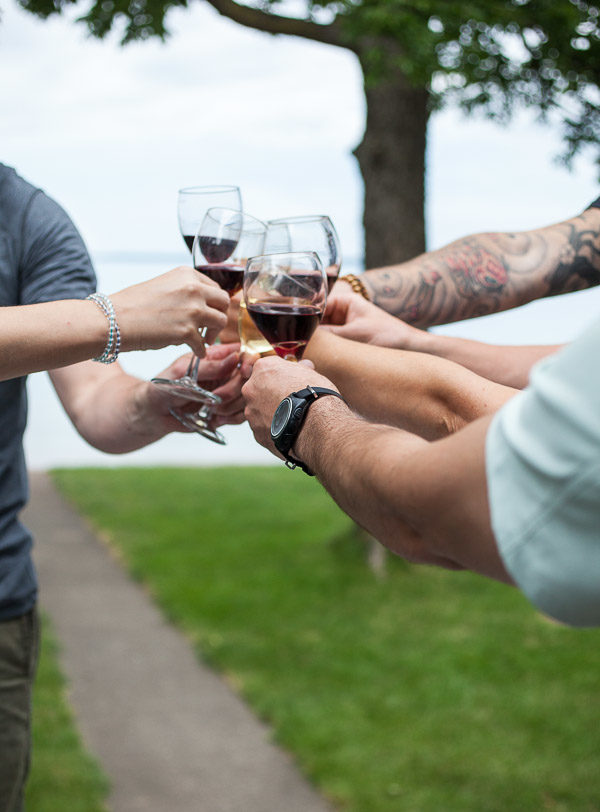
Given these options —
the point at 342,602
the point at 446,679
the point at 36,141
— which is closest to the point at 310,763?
the point at 446,679

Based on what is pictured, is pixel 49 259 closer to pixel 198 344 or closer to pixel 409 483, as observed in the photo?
pixel 198 344

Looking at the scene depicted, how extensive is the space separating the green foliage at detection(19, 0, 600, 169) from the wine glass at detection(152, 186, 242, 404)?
6.60 ft

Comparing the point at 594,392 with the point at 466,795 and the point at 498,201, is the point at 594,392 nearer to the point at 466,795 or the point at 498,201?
the point at 466,795

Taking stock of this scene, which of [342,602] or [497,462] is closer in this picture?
[497,462]

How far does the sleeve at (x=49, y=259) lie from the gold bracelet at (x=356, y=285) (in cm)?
66

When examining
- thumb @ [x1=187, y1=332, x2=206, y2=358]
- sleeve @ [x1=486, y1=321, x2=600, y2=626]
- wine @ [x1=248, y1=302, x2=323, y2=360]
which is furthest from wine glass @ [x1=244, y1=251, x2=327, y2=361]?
sleeve @ [x1=486, y1=321, x2=600, y2=626]

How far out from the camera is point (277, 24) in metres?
4.65

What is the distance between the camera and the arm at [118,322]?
1398 mm

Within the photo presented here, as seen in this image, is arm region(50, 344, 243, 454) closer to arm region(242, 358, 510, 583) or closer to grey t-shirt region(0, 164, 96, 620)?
grey t-shirt region(0, 164, 96, 620)

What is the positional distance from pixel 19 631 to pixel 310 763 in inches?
83.9

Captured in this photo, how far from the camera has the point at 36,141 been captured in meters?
10.2

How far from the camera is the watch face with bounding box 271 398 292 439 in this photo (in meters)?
1.24

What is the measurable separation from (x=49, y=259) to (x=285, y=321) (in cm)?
54

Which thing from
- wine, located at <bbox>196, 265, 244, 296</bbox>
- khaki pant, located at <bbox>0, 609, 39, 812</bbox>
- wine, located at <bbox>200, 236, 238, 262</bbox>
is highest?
wine, located at <bbox>200, 236, 238, 262</bbox>
